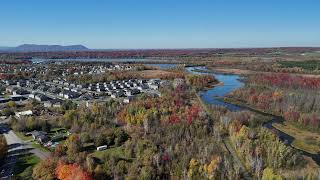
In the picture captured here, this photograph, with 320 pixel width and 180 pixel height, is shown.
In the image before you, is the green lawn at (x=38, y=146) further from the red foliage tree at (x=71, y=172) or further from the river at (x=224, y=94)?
the river at (x=224, y=94)

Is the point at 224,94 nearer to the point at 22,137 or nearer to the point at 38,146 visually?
the point at 22,137

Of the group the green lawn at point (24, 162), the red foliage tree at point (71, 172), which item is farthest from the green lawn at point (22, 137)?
the red foliage tree at point (71, 172)

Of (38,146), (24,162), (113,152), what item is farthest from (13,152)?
(113,152)

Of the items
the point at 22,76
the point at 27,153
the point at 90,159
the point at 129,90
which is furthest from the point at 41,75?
the point at 90,159

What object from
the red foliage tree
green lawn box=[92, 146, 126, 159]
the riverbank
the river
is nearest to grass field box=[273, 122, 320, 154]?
the riverbank

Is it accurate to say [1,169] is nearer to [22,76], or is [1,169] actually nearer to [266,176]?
[266,176]

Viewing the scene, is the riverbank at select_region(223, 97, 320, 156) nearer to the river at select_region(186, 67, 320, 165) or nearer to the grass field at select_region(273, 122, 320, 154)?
the grass field at select_region(273, 122, 320, 154)
